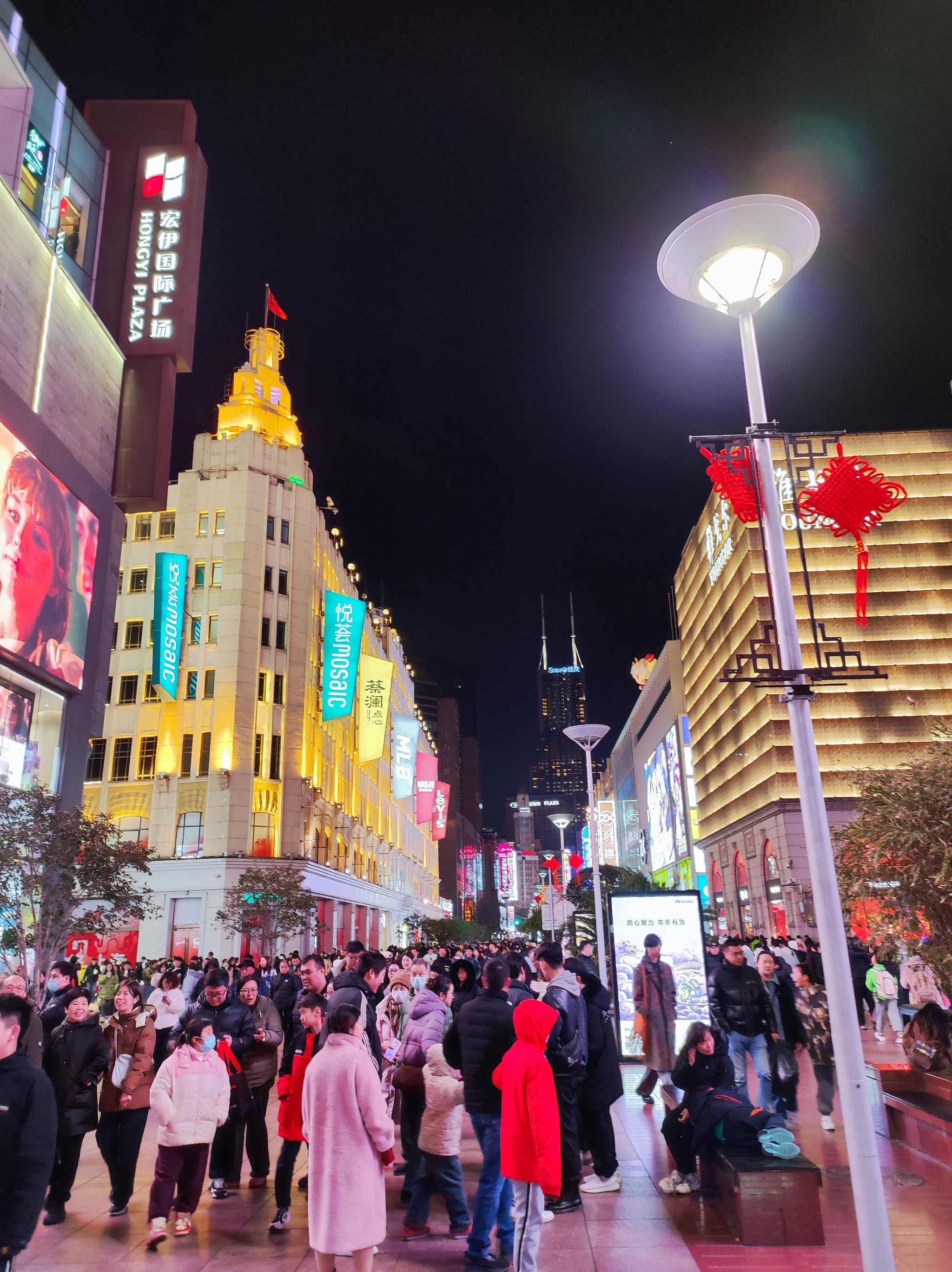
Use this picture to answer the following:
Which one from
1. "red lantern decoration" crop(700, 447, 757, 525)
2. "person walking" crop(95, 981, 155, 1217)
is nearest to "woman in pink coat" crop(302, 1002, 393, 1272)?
"person walking" crop(95, 981, 155, 1217)

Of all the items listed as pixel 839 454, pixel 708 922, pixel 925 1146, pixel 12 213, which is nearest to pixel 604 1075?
pixel 925 1146

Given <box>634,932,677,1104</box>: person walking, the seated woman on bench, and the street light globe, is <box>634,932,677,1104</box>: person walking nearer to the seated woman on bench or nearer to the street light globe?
the seated woman on bench

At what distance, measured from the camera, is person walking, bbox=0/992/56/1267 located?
3969 millimetres

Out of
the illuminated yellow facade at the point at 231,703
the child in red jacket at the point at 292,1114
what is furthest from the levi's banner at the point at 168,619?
the child in red jacket at the point at 292,1114

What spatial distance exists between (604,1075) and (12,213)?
84.1 feet

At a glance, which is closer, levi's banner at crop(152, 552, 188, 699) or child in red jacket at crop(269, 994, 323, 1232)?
child in red jacket at crop(269, 994, 323, 1232)

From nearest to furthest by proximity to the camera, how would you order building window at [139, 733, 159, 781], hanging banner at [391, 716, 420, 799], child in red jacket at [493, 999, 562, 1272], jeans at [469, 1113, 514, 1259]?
child in red jacket at [493, 999, 562, 1272] → jeans at [469, 1113, 514, 1259] → building window at [139, 733, 159, 781] → hanging banner at [391, 716, 420, 799]

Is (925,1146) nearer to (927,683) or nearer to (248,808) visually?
(248,808)

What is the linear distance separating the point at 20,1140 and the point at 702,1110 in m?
5.47

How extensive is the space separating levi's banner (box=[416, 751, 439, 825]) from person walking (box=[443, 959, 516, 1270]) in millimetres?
62146

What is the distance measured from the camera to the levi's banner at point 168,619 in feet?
130

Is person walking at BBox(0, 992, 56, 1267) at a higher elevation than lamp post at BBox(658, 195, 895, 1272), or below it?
below

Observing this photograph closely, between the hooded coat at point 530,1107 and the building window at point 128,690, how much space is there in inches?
1680

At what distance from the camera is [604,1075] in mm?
7941
